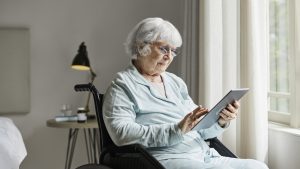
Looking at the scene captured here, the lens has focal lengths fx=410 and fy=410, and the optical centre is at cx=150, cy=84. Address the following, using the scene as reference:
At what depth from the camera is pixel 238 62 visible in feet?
7.21

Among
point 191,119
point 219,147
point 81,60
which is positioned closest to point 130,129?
point 191,119

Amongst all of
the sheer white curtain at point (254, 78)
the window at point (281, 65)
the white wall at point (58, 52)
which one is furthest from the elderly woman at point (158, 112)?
the white wall at point (58, 52)

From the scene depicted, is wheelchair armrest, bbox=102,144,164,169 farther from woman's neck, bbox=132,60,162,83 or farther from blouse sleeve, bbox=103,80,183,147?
woman's neck, bbox=132,60,162,83

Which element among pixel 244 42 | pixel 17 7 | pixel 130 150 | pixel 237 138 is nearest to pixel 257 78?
pixel 244 42

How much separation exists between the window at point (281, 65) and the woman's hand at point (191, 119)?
0.85m

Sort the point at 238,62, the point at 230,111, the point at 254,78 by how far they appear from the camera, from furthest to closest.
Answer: the point at 238,62
the point at 254,78
the point at 230,111

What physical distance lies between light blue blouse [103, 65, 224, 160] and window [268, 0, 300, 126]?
0.70 meters

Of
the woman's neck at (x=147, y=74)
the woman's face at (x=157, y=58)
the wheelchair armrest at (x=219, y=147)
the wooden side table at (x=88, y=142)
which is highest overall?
the woman's face at (x=157, y=58)

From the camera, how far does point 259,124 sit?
2037mm

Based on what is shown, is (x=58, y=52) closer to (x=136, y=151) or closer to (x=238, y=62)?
(x=238, y=62)

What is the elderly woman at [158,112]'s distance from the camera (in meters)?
1.48

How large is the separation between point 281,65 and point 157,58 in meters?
0.92

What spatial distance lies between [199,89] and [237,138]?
44 centimetres

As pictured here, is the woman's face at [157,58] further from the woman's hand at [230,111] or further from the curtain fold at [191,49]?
the curtain fold at [191,49]
